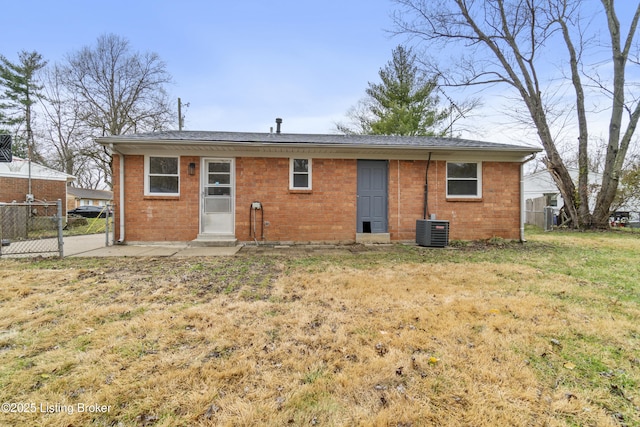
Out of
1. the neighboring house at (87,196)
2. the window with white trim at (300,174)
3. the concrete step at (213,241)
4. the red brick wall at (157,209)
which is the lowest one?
the concrete step at (213,241)

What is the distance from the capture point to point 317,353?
7.58ft

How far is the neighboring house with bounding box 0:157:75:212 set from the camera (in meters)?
15.3

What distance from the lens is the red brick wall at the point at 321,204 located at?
25.5 feet

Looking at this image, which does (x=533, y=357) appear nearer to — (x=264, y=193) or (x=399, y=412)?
(x=399, y=412)

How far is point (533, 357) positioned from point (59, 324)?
4328mm

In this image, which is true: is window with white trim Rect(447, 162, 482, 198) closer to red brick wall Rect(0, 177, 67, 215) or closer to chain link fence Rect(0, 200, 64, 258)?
chain link fence Rect(0, 200, 64, 258)

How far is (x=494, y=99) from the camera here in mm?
13922

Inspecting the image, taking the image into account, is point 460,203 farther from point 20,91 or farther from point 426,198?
point 20,91

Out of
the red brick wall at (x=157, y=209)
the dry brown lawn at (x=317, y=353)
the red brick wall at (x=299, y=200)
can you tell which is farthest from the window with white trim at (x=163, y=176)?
the dry brown lawn at (x=317, y=353)

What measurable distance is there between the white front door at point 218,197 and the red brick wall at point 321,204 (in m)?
0.20

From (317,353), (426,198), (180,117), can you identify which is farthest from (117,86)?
(317,353)

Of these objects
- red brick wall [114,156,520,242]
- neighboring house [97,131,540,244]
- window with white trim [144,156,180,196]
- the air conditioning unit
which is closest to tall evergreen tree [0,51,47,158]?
window with white trim [144,156,180,196]

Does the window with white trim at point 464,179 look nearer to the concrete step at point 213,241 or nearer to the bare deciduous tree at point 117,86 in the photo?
the concrete step at point 213,241

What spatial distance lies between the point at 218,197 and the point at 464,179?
7.28 metres
